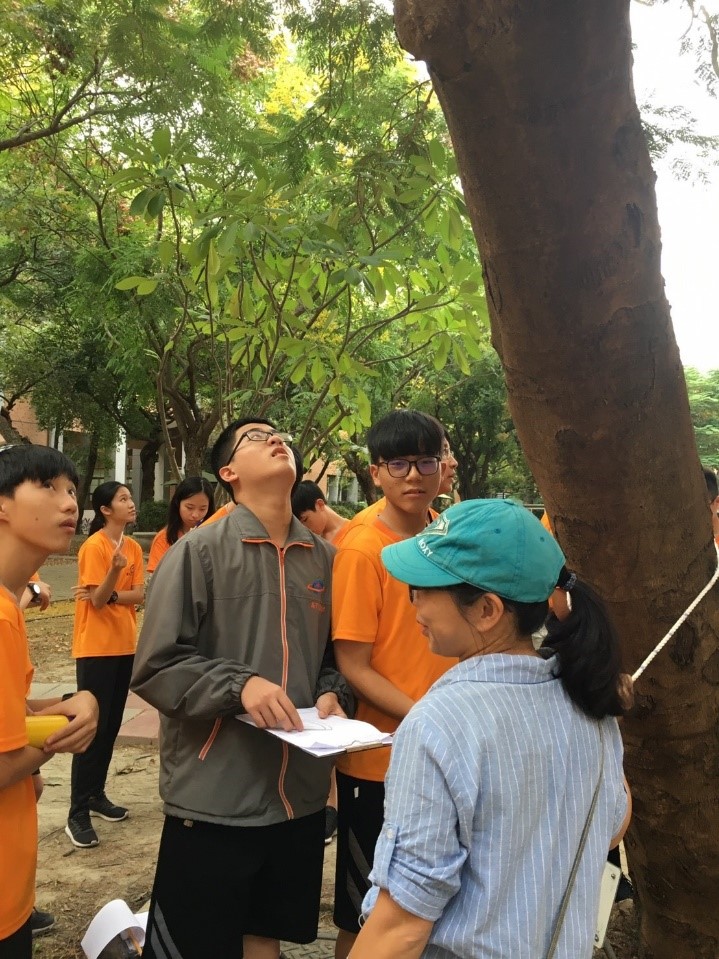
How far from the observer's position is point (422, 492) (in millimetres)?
2320

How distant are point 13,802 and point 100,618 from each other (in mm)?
2421

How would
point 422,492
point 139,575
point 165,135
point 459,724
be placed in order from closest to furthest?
point 459,724
point 422,492
point 165,135
point 139,575

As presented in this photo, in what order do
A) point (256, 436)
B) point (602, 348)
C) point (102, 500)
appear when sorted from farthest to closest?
point (102, 500) < point (256, 436) < point (602, 348)

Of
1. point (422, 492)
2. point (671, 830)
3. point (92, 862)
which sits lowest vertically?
point (92, 862)

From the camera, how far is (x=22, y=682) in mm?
1686

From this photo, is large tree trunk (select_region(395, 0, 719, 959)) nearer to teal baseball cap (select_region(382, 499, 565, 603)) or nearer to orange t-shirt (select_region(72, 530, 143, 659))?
teal baseball cap (select_region(382, 499, 565, 603))

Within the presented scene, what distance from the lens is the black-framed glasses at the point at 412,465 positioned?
7.63ft

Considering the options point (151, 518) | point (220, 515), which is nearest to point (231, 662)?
point (220, 515)

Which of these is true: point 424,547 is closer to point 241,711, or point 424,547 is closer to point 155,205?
point 241,711

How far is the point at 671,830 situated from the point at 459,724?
1274 millimetres

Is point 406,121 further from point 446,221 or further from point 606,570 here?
point 606,570

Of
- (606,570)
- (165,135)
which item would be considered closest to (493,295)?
(606,570)

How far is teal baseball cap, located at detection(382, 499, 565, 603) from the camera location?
1.21m

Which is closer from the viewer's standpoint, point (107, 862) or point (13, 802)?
point (13, 802)
